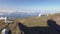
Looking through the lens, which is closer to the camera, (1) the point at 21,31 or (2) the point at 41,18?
(1) the point at 21,31

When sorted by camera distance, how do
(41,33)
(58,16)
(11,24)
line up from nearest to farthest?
(11,24) < (41,33) < (58,16)

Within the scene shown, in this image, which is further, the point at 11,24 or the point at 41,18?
the point at 41,18

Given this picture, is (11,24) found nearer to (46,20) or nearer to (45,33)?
(45,33)

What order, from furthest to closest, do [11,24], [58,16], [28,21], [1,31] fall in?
1. [58,16]
2. [28,21]
3. [11,24]
4. [1,31]

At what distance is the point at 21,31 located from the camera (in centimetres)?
2345

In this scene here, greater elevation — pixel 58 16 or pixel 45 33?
pixel 58 16

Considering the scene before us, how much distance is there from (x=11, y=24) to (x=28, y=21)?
14.8 feet

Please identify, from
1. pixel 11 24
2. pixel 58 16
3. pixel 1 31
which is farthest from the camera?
pixel 58 16

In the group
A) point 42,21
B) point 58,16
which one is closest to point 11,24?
point 42,21

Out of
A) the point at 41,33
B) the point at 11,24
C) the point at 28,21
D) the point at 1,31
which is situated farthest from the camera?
the point at 28,21

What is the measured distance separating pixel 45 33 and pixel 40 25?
1418 millimetres

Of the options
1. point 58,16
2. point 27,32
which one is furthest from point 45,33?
point 58,16

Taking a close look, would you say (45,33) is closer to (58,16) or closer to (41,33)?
(41,33)

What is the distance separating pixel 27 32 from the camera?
959 inches
